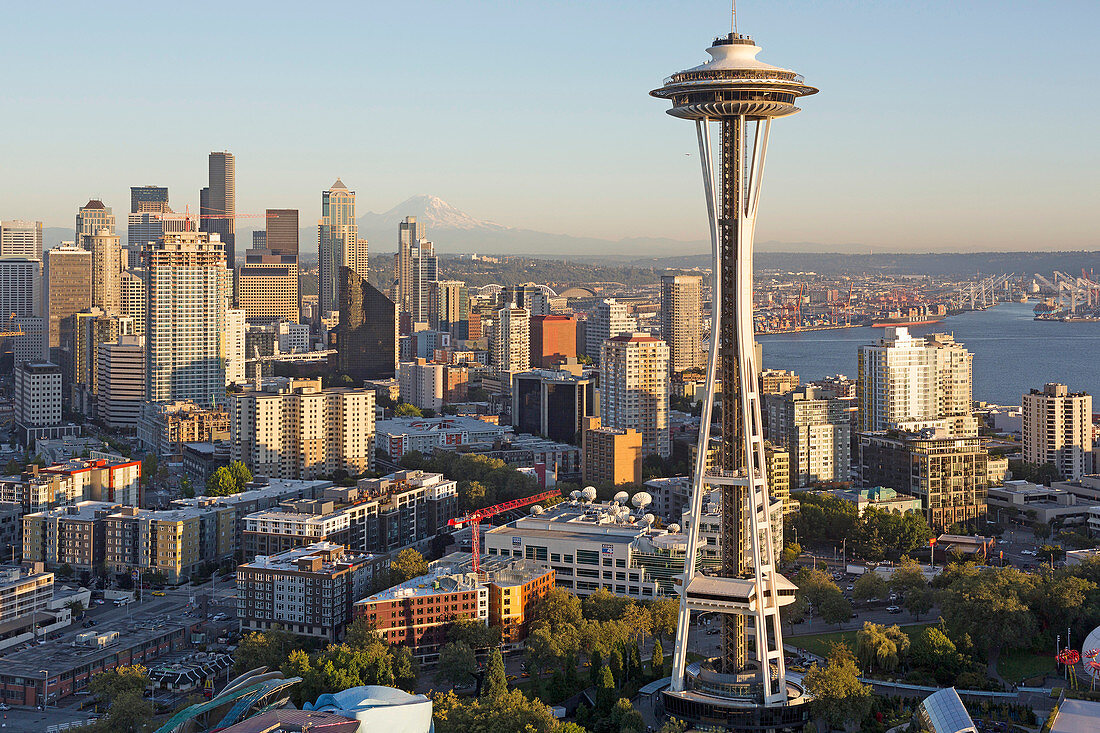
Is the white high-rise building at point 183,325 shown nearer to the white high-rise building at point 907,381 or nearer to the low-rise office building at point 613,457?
the low-rise office building at point 613,457

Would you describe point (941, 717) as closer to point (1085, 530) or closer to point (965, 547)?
point (965, 547)

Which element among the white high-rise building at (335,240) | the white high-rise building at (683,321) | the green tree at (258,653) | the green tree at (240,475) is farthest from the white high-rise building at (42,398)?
the white high-rise building at (335,240)

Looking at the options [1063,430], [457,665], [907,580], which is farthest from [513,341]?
[457,665]

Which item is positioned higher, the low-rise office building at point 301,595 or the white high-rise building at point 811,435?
the white high-rise building at point 811,435

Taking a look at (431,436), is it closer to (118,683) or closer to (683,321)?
(118,683)

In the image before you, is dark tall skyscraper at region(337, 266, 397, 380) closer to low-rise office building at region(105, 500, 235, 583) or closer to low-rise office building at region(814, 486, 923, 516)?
low-rise office building at region(105, 500, 235, 583)

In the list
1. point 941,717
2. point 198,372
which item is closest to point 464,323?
point 198,372
